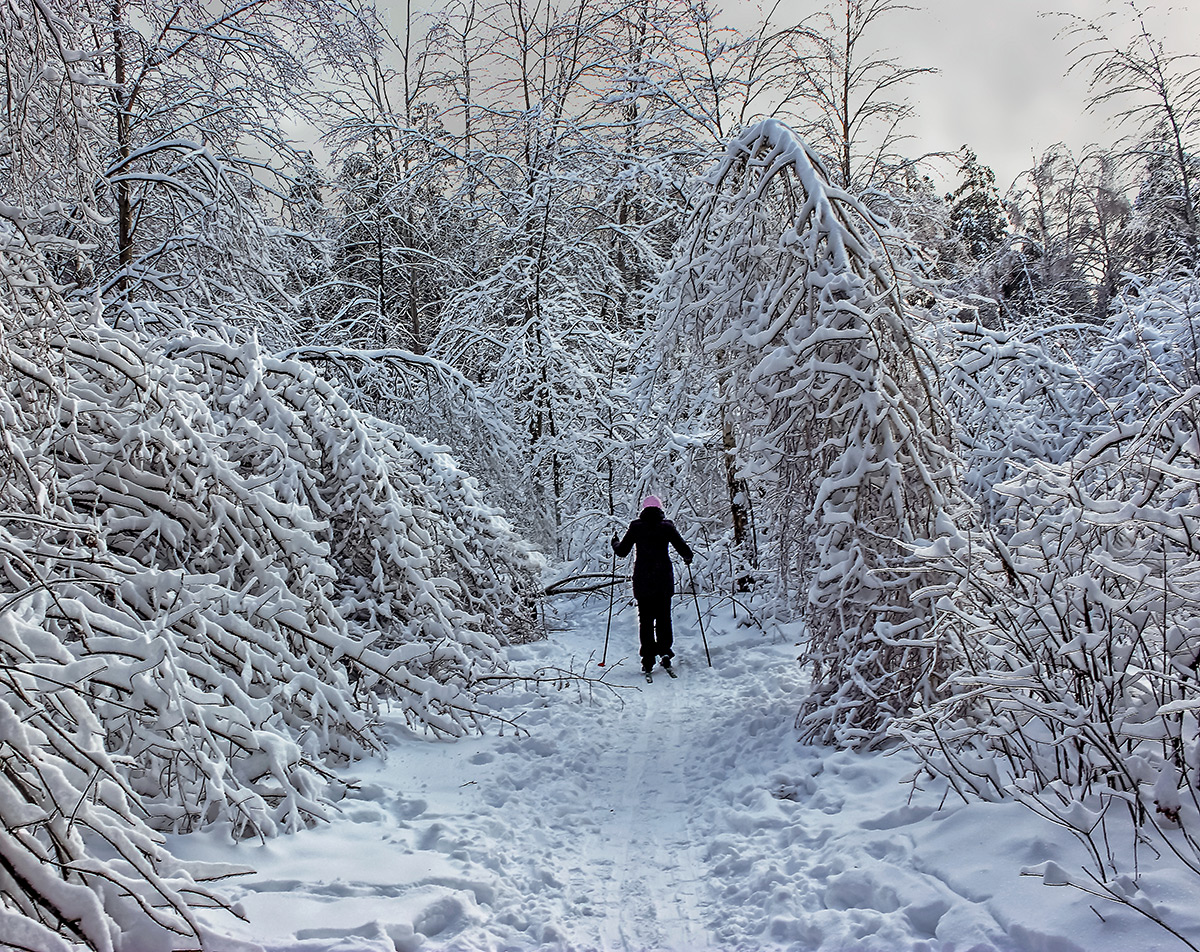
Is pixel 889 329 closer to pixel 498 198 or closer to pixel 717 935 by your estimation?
pixel 717 935

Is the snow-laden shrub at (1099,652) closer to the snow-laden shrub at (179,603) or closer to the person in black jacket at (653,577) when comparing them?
the snow-laden shrub at (179,603)

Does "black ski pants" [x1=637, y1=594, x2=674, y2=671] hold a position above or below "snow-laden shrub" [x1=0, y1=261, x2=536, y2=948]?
below

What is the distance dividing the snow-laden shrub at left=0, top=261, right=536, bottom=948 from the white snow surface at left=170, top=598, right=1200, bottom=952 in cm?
38

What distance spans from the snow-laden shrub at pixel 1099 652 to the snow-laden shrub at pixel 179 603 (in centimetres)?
317

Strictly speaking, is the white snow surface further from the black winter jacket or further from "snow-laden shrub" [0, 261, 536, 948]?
the black winter jacket

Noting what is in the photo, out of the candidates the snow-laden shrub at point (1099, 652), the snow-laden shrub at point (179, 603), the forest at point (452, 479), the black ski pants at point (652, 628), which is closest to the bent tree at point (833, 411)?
the forest at point (452, 479)

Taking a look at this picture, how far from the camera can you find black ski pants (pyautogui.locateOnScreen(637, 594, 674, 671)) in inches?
312

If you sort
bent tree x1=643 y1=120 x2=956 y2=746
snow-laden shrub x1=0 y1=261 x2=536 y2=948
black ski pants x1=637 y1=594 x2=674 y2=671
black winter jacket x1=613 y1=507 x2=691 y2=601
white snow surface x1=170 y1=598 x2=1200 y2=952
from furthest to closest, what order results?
1. black winter jacket x1=613 y1=507 x2=691 y2=601
2. black ski pants x1=637 y1=594 x2=674 y2=671
3. bent tree x1=643 y1=120 x2=956 y2=746
4. white snow surface x1=170 y1=598 x2=1200 y2=952
5. snow-laden shrub x1=0 y1=261 x2=536 y2=948

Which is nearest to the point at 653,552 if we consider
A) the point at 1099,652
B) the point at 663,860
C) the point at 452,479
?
the point at 452,479

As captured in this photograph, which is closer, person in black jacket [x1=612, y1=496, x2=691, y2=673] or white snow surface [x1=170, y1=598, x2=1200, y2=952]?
white snow surface [x1=170, y1=598, x2=1200, y2=952]

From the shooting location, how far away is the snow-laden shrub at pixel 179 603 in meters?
2.29

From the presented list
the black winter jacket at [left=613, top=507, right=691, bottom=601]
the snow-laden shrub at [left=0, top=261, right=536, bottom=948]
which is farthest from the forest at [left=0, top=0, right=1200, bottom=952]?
the black winter jacket at [left=613, top=507, right=691, bottom=601]

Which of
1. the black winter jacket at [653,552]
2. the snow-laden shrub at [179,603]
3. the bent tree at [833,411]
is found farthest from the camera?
the black winter jacket at [653,552]

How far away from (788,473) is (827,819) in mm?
2498
